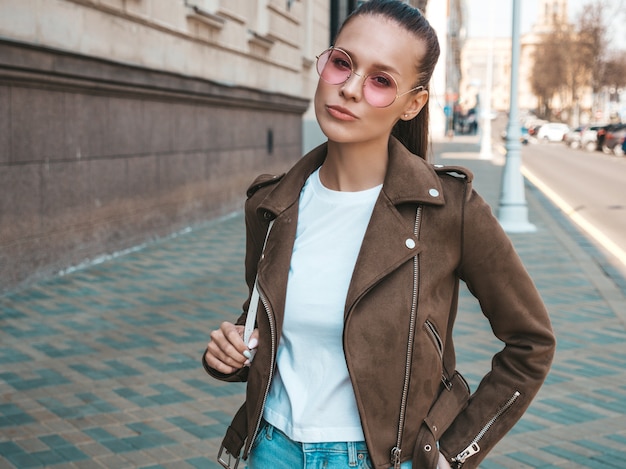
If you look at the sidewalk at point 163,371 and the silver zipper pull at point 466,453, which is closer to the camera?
the silver zipper pull at point 466,453

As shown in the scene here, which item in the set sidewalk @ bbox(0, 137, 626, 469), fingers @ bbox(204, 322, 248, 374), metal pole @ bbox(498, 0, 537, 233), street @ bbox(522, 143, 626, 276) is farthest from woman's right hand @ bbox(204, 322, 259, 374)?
metal pole @ bbox(498, 0, 537, 233)

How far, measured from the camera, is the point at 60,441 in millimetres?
4438

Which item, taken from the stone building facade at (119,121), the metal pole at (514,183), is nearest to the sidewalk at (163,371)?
the stone building facade at (119,121)

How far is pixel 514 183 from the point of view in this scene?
44.4ft

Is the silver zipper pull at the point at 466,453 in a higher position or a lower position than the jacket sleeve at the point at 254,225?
lower

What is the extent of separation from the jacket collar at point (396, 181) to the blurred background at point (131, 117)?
255 millimetres

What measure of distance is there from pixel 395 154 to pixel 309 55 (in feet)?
63.6

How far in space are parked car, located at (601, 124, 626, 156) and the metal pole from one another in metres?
33.3

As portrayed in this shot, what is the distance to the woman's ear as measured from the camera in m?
1.98

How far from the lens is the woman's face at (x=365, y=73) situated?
186 centimetres

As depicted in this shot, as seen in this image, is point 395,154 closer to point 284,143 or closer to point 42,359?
point 42,359

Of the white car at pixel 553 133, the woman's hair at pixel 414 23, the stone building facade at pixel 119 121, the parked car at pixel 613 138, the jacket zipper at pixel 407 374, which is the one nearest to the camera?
the jacket zipper at pixel 407 374

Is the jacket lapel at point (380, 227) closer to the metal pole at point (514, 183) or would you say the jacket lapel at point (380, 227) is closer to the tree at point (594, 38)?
the metal pole at point (514, 183)

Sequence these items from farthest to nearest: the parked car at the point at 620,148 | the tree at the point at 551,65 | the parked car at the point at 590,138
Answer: the tree at the point at 551,65 → the parked car at the point at 590,138 → the parked car at the point at 620,148
